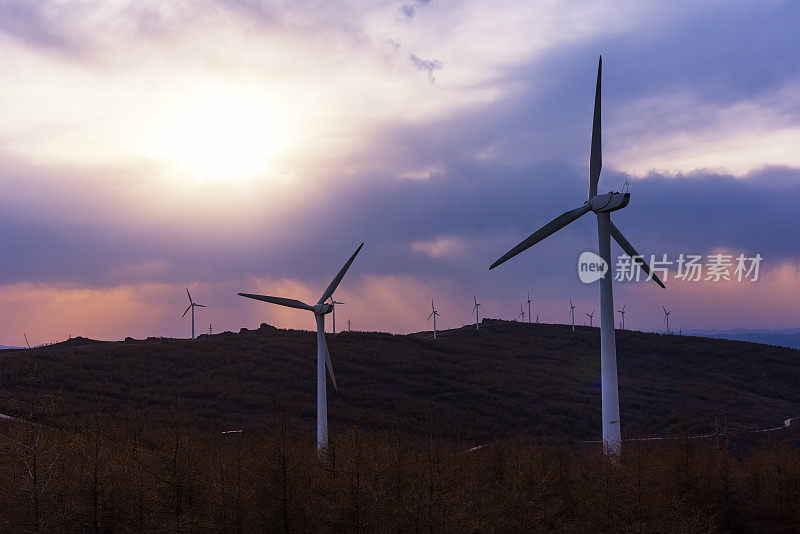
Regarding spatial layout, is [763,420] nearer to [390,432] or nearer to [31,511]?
[390,432]

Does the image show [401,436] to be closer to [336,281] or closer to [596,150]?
[336,281]

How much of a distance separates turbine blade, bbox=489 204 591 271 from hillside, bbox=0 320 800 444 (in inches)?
1249

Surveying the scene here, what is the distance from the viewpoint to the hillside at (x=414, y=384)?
86.9m

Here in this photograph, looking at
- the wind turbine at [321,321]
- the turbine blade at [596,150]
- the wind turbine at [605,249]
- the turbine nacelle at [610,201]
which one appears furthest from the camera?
the wind turbine at [321,321]

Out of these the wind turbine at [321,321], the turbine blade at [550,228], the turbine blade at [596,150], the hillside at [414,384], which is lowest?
the hillside at [414,384]

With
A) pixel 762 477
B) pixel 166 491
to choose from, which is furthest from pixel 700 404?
pixel 166 491

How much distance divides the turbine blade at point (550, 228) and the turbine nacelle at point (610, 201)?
2.87 feet

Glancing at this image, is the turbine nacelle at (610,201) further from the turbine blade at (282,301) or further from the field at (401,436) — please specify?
the turbine blade at (282,301)

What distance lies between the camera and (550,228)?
4488cm

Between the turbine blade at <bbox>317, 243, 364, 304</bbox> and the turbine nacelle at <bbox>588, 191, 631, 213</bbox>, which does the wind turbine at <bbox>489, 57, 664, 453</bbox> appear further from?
the turbine blade at <bbox>317, 243, 364, 304</bbox>

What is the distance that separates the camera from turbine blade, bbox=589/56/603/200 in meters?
45.4

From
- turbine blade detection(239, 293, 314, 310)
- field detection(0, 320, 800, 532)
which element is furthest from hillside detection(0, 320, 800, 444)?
turbine blade detection(239, 293, 314, 310)

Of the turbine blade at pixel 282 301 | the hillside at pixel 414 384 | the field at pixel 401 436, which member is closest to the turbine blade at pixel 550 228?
the field at pixel 401 436

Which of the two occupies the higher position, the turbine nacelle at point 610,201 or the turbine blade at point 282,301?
the turbine nacelle at point 610,201
